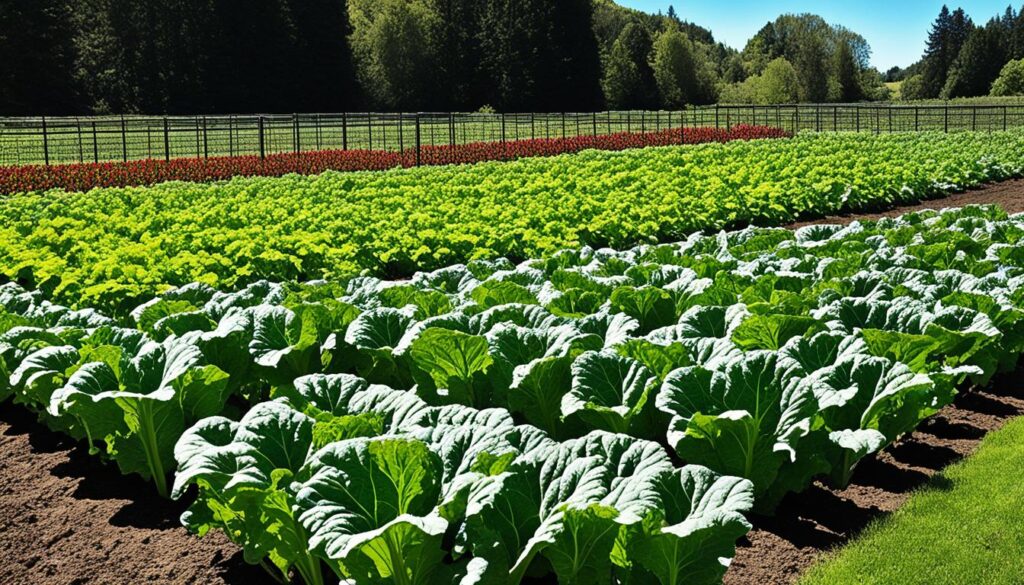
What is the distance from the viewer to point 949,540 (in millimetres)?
4328

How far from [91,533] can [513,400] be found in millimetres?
2165

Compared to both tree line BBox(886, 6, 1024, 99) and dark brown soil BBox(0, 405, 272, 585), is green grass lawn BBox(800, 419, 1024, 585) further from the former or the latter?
tree line BBox(886, 6, 1024, 99)

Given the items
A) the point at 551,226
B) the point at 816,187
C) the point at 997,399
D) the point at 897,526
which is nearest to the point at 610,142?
the point at 816,187

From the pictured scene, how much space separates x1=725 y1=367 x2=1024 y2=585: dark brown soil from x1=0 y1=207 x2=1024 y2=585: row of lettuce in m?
0.16

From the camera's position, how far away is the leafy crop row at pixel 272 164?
22812mm

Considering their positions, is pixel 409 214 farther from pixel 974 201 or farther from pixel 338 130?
pixel 338 130

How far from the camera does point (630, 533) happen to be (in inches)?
141

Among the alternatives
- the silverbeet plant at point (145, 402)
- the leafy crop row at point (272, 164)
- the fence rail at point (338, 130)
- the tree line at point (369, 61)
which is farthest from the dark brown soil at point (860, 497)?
the tree line at point (369, 61)

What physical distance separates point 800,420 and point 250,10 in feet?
212

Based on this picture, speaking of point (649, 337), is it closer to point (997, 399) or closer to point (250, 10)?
point (997, 399)

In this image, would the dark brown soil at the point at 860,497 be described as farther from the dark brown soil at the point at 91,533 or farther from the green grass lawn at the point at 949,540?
the dark brown soil at the point at 91,533

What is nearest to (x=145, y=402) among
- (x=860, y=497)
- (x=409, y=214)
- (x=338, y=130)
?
(x=860, y=497)

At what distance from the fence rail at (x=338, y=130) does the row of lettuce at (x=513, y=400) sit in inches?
1025

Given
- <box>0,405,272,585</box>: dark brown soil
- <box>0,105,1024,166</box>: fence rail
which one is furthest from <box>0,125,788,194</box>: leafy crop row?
<box>0,405,272,585</box>: dark brown soil
